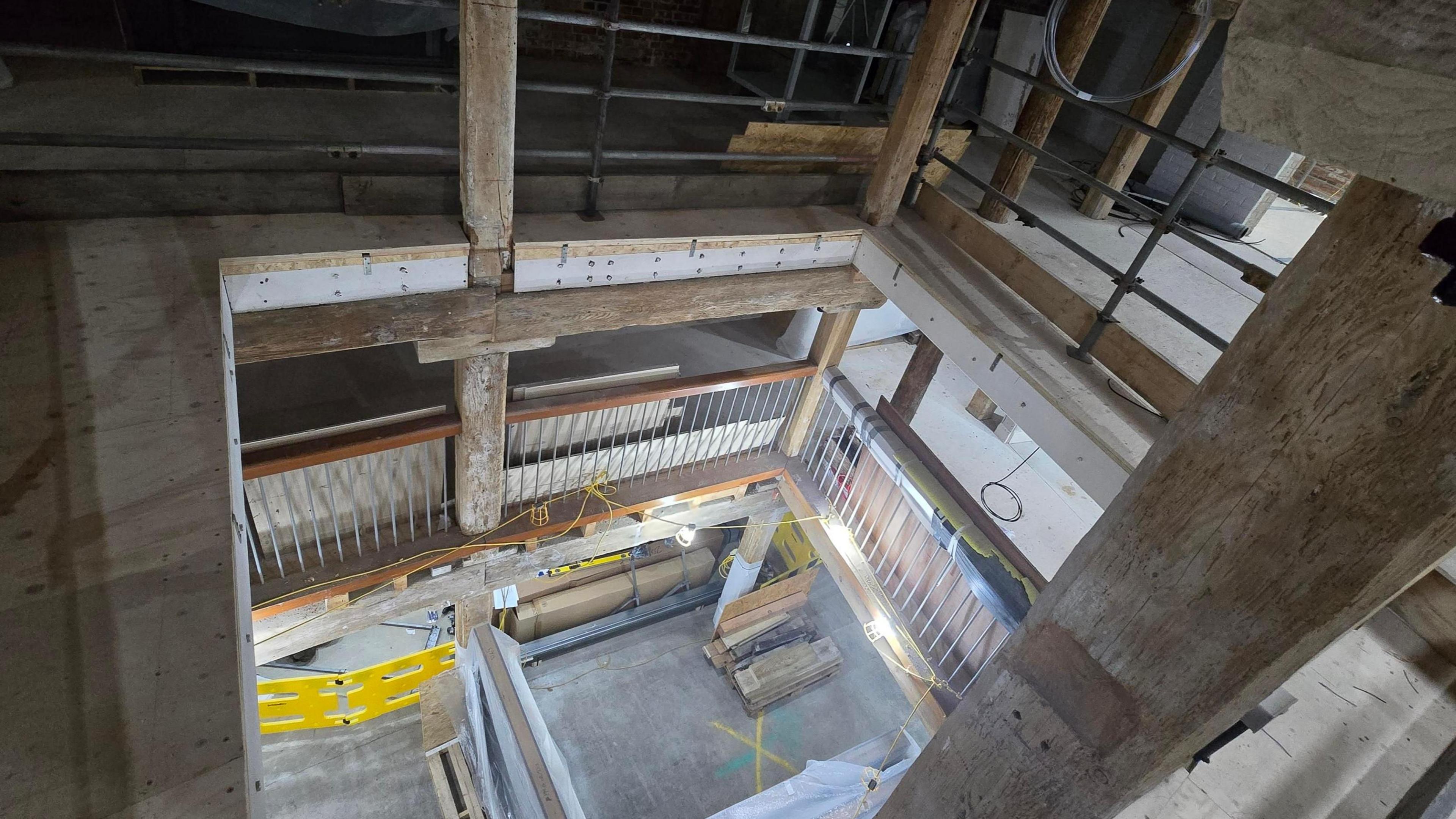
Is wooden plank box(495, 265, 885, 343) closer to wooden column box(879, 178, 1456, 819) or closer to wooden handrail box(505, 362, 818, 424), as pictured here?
wooden handrail box(505, 362, 818, 424)

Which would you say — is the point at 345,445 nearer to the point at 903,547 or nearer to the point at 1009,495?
the point at 903,547

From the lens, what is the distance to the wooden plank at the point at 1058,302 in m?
2.37

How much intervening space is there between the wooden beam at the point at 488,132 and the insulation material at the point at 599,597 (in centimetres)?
430

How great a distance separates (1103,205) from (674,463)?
2.85 m

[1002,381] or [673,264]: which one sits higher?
[673,264]

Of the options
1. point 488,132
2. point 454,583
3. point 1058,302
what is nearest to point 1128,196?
point 1058,302

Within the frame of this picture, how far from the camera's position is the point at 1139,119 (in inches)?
147

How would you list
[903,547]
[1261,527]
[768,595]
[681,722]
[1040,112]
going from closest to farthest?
1. [1261,527]
2. [1040,112]
3. [903,547]
4. [681,722]
5. [768,595]

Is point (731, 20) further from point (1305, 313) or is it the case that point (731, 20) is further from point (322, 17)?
point (1305, 313)

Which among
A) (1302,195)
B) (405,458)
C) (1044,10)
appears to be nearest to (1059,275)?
(1302,195)

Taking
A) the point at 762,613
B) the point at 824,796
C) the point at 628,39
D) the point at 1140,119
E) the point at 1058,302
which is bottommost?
the point at 824,796

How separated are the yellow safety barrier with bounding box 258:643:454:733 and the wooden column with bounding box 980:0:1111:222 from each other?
16.8 ft

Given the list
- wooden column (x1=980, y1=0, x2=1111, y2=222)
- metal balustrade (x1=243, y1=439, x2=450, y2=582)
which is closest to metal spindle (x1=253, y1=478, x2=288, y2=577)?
metal balustrade (x1=243, y1=439, x2=450, y2=582)

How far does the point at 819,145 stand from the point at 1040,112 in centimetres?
114
